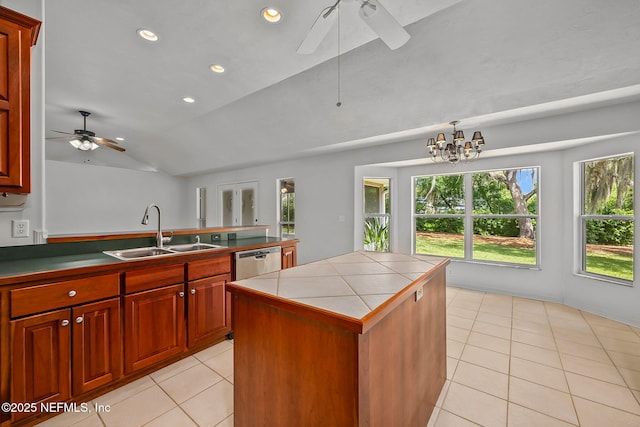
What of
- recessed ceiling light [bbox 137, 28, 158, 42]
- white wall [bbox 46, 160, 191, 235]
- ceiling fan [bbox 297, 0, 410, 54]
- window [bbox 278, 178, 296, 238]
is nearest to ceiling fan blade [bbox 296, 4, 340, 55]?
ceiling fan [bbox 297, 0, 410, 54]

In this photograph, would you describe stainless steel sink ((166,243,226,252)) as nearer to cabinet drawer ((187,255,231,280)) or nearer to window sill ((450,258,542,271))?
cabinet drawer ((187,255,231,280))

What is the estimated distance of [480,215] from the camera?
4.41 m

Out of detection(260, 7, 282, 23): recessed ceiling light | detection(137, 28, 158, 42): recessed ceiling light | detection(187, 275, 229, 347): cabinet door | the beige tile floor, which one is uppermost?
detection(137, 28, 158, 42): recessed ceiling light

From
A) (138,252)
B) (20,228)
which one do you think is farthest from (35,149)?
(138,252)

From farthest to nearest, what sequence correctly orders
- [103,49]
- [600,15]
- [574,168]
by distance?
1. [574,168]
2. [103,49]
3. [600,15]

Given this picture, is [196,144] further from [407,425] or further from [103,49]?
[407,425]

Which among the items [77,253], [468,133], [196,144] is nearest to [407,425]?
[77,253]

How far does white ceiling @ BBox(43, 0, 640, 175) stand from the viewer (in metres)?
2.04

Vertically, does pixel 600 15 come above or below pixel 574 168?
above

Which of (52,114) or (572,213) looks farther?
(52,114)

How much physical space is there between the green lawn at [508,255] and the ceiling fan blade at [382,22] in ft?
12.5

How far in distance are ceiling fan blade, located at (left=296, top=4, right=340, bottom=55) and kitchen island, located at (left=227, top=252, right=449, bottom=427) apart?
5.00 feet

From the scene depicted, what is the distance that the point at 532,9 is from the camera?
6.66ft

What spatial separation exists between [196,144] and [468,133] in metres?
5.42
